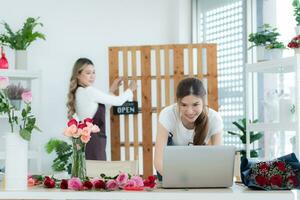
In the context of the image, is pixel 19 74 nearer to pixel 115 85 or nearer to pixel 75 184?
pixel 115 85

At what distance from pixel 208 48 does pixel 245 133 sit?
1.01 m

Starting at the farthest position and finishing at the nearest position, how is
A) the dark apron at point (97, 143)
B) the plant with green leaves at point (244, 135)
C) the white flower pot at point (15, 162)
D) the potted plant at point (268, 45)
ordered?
1. the dark apron at point (97, 143)
2. the plant with green leaves at point (244, 135)
3. the potted plant at point (268, 45)
4. the white flower pot at point (15, 162)

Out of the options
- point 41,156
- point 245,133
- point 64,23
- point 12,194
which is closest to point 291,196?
point 12,194

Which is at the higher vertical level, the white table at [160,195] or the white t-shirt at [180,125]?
the white t-shirt at [180,125]

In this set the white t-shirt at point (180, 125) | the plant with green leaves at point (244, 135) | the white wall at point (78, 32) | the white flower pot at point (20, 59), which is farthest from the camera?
the white wall at point (78, 32)

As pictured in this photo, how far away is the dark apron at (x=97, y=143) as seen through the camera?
6008mm

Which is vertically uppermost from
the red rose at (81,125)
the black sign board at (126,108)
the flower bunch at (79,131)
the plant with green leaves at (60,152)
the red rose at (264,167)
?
the black sign board at (126,108)

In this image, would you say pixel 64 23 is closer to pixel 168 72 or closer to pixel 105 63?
pixel 105 63

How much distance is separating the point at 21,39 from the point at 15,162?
3.61m

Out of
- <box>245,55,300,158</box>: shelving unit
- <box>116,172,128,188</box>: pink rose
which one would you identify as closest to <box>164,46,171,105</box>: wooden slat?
<box>245,55,300,158</box>: shelving unit

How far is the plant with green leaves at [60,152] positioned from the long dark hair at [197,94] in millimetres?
2546

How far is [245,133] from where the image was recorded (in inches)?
233

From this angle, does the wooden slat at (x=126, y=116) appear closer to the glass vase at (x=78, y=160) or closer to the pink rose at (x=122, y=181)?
the glass vase at (x=78, y=160)

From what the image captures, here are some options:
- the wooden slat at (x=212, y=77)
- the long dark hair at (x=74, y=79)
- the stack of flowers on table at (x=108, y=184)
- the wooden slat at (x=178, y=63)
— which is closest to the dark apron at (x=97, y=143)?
the long dark hair at (x=74, y=79)
